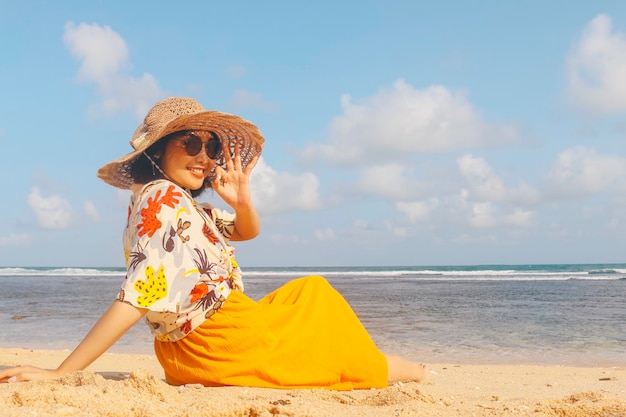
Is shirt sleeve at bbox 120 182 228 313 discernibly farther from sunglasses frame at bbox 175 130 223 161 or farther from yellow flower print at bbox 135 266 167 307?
sunglasses frame at bbox 175 130 223 161

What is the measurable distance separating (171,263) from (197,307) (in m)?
0.25

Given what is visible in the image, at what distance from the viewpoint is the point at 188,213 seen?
2910 millimetres

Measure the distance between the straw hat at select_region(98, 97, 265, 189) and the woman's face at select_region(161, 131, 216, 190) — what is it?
0.21ft

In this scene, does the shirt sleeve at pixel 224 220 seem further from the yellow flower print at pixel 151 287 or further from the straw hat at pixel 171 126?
the yellow flower print at pixel 151 287

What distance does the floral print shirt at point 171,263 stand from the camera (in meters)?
2.74

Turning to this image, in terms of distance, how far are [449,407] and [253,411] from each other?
0.92 meters

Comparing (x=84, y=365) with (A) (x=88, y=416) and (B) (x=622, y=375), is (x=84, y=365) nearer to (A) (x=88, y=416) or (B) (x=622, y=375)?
(A) (x=88, y=416)

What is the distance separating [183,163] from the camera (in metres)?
3.14

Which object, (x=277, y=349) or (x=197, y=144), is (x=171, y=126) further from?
(x=277, y=349)

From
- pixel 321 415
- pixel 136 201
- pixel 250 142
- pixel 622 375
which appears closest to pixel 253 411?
pixel 321 415

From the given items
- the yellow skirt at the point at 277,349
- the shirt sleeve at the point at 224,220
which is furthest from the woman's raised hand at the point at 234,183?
the yellow skirt at the point at 277,349

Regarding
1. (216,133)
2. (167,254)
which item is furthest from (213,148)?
(167,254)

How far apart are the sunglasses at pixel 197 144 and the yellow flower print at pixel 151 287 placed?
725mm

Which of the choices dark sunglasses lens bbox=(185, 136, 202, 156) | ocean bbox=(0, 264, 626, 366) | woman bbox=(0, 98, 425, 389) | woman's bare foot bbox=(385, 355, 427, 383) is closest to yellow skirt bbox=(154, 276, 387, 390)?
woman bbox=(0, 98, 425, 389)
